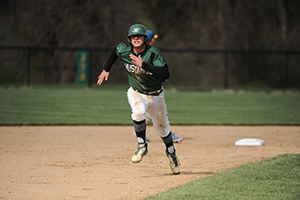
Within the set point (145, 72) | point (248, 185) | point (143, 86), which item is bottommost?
point (248, 185)

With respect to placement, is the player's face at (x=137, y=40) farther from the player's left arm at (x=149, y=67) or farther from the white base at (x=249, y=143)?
the white base at (x=249, y=143)

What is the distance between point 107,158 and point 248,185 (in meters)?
2.44

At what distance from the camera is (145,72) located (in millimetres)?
4988

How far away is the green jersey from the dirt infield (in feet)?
3.56

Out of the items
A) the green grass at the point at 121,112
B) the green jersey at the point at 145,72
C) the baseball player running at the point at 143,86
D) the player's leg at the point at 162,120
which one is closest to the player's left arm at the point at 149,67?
the baseball player running at the point at 143,86

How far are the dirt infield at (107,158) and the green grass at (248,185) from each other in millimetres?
299

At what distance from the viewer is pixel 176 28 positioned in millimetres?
37094

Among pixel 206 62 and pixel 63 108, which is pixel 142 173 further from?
pixel 206 62

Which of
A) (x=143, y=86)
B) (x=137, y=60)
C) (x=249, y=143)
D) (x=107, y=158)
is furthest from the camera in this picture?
(x=249, y=143)

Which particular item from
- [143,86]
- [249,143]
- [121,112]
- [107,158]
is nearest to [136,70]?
[143,86]

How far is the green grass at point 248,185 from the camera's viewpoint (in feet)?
13.2

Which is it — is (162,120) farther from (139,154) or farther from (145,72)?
(145,72)

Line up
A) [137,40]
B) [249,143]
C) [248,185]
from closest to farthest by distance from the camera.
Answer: [248,185] → [137,40] → [249,143]

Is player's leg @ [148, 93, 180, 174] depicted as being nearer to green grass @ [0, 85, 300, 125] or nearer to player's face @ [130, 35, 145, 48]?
player's face @ [130, 35, 145, 48]
